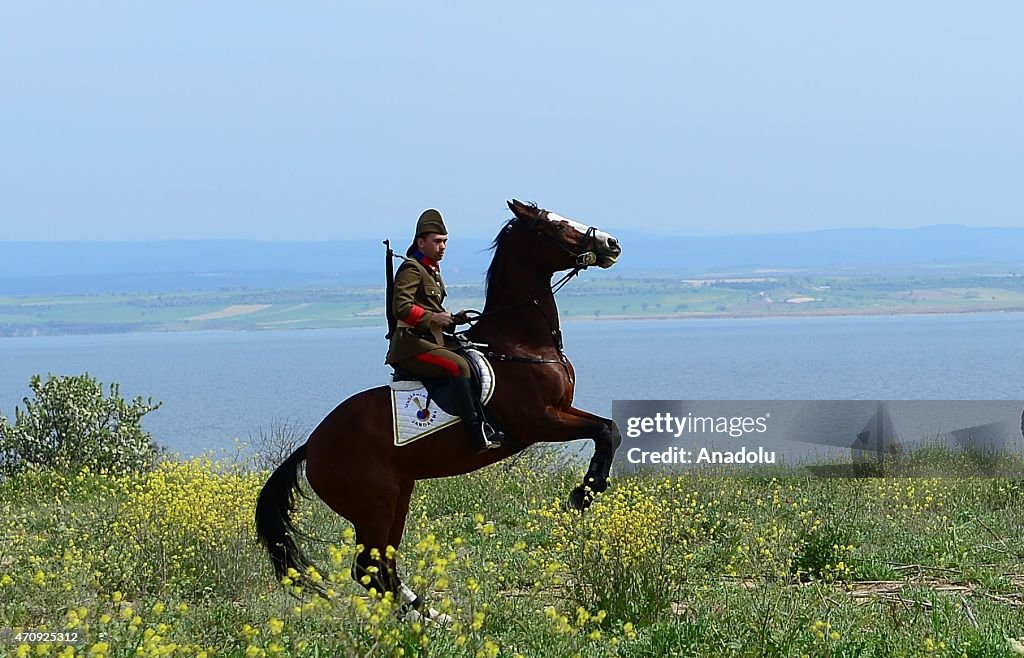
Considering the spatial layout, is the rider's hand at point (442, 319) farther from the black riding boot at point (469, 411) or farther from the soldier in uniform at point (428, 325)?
the black riding boot at point (469, 411)

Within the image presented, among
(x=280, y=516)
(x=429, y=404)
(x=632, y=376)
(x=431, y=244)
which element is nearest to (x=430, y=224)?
(x=431, y=244)

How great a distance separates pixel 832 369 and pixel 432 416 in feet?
327

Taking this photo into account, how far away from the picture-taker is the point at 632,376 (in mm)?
93125

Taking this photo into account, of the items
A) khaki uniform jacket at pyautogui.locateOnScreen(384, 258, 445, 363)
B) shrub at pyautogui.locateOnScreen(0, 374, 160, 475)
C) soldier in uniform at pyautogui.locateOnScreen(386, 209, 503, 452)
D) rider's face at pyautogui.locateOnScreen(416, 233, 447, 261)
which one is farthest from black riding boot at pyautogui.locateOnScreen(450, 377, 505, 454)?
shrub at pyautogui.locateOnScreen(0, 374, 160, 475)

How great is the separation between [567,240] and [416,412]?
5.21ft

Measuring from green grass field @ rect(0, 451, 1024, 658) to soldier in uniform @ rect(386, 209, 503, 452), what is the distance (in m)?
0.90

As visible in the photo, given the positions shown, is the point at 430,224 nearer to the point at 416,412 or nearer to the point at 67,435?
the point at 416,412

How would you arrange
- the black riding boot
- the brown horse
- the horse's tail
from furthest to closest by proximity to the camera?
1. the horse's tail
2. the brown horse
3. the black riding boot

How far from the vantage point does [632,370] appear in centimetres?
10288

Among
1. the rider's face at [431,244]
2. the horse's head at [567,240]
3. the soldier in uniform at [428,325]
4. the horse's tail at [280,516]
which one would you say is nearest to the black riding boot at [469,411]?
the soldier in uniform at [428,325]

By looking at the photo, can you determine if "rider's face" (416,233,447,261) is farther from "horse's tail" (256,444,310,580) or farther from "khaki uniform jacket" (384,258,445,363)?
"horse's tail" (256,444,310,580)

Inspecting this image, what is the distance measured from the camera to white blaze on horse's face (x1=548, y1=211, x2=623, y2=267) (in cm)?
945

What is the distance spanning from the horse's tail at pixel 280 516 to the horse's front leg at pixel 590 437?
6.26 feet

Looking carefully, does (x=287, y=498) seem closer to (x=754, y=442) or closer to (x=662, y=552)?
(x=662, y=552)
